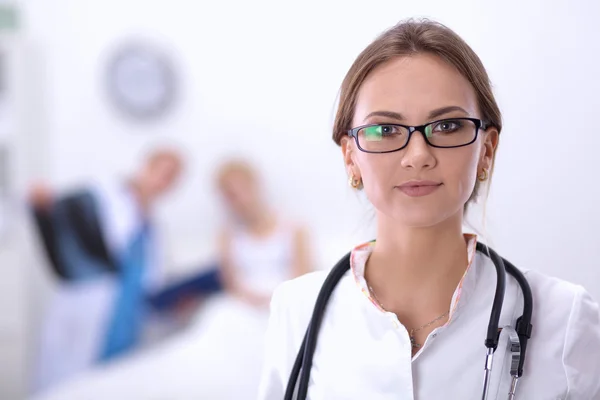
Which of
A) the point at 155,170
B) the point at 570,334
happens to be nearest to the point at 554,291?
the point at 570,334

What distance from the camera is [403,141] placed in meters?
0.91

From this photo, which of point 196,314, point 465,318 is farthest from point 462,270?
point 196,314

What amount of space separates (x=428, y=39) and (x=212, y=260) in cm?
291

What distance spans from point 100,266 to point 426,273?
3.05 meters

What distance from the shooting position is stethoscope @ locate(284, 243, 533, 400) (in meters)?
0.88

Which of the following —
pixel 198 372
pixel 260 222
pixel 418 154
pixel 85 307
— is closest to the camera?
pixel 418 154

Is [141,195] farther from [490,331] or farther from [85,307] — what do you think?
[490,331]

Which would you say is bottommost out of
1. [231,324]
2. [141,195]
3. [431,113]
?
[231,324]

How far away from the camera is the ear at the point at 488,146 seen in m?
0.95

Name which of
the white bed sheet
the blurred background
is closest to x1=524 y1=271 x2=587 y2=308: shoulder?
the white bed sheet

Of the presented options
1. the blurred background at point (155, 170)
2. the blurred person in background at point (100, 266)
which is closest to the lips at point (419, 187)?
the blurred background at point (155, 170)

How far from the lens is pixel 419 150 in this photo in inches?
34.7

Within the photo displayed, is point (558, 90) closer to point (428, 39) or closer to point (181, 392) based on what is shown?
point (428, 39)

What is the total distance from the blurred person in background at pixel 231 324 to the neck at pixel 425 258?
5.75 ft
